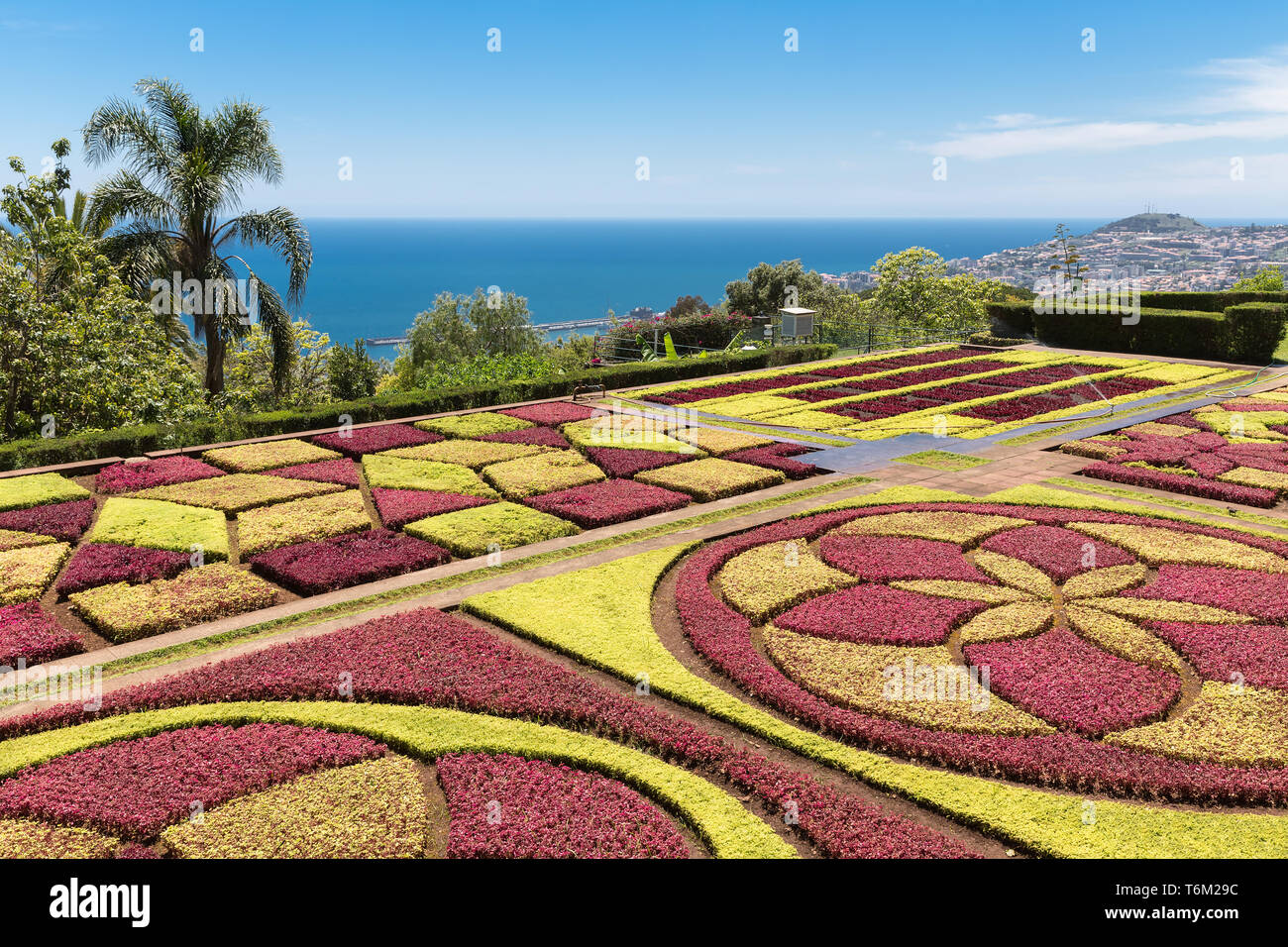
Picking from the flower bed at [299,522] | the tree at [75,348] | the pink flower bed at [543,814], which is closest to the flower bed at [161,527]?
the flower bed at [299,522]

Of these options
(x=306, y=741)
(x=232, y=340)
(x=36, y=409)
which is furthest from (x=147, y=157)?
(x=306, y=741)

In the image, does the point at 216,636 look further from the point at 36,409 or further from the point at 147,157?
the point at 147,157

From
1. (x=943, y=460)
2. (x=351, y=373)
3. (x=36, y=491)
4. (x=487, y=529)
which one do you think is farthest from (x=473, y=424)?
(x=943, y=460)

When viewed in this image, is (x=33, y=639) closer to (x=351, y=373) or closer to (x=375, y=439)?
(x=375, y=439)

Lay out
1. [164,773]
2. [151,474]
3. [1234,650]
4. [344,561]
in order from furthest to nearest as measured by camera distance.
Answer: [151,474], [344,561], [1234,650], [164,773]

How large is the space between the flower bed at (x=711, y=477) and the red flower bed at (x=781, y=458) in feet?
1.01

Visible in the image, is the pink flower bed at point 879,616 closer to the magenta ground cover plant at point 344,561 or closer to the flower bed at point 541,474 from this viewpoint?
the magenta ground cover plant at point 344,561

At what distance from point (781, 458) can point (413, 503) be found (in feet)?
25.9

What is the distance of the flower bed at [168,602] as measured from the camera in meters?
11.6

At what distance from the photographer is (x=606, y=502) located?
16.7 meters

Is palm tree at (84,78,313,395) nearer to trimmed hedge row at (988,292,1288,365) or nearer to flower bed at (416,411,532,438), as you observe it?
flower bed at (416,411,532,438)

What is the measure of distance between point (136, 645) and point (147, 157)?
1958 centimetres

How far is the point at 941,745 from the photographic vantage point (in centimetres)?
880

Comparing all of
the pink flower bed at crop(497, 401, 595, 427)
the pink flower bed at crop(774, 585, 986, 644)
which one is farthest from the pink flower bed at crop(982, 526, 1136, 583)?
the pink flower bed at crop(497, 401, 595, 427)
